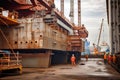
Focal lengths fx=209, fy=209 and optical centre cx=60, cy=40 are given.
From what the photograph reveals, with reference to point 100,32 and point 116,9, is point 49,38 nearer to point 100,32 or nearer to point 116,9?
point 116,9

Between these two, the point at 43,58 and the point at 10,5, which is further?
the point at 10,5

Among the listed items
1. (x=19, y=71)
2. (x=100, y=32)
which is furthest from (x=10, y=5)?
(x=100, y=32)

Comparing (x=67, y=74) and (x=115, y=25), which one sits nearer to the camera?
(x=67, y=74)

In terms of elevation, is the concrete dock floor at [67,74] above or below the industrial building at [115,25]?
below

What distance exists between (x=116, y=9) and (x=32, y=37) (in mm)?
9247

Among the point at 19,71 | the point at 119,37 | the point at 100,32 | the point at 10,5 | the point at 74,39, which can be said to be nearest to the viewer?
the point at 19,71

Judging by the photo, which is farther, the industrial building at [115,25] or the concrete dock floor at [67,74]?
the industrial building at [115,25]

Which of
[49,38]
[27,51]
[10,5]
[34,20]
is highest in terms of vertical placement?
[10,5]

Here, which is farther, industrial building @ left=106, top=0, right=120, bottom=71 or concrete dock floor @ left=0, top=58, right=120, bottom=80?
industrial building @ left=106, top=0, right=120, bottom=71

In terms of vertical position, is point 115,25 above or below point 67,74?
above

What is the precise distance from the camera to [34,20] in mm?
22844

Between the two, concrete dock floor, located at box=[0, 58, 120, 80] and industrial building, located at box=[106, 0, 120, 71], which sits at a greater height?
industrial building, located at box=[106, 0, 120, 71]

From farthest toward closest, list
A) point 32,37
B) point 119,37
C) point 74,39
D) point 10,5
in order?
point 74,39, point 10,5, point 32,37, point 119,37

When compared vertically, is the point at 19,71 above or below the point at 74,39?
below
